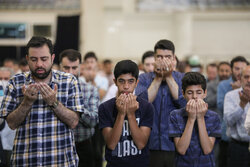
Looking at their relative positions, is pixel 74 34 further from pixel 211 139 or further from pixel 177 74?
pixel 211 139

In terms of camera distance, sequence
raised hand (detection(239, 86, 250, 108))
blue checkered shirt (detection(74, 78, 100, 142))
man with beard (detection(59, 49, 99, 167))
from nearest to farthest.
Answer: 1. raised hand (detection(239, 86, 250, 108))
2. blue checkered shirt (detection(74, 78, 100, 142))
3. man with beard (detection(59, 49, 99, 167))

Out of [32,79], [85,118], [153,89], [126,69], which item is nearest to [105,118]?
[126,69]

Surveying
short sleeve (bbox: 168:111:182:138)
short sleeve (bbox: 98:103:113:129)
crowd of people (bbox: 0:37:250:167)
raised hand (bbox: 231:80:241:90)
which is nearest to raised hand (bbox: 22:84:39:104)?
crowd of people (bbox: 0:37:250:167)

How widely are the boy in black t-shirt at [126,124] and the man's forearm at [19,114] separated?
0.62 m

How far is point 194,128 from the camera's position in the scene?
2812 millimetres

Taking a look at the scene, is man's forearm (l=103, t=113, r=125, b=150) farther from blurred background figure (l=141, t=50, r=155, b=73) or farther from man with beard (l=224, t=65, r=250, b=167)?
blurred background figure (l=141, t=50, r=155, b=73)

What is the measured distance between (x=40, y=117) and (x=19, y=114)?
0.17m

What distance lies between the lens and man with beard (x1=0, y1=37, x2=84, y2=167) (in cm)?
260

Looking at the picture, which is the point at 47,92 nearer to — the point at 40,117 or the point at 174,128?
the point at 40,117

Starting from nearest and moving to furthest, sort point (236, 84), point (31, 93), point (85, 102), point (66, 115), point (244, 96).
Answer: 1. point (31, 93)
2. point (66, 115)
3. point (244, 96)
4. point (85, 102)
5. point (236, 84)

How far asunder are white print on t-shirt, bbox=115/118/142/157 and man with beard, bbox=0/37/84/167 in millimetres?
395

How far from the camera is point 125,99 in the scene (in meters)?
2.64

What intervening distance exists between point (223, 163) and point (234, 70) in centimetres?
161

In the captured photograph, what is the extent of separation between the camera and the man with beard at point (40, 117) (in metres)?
2.60
